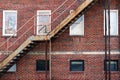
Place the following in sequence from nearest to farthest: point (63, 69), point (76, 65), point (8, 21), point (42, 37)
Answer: point (42, 37), point (63, 69), point (76, 65), point (8, 21)

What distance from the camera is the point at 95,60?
87.1ft

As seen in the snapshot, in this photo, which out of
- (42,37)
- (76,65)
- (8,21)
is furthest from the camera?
(8,21)

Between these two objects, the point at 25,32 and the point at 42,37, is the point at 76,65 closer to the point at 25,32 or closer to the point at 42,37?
the point at 42,37

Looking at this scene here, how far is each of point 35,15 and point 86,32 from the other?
11.5 feet

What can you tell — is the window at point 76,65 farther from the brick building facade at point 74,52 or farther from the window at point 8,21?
the window at point 8,21

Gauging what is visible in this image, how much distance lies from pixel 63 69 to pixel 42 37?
292cm

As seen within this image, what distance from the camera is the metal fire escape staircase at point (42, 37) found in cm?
2484

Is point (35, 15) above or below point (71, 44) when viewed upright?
above

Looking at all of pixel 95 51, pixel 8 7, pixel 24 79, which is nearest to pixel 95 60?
pixel 95 51

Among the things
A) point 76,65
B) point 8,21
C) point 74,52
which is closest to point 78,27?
point 74,52

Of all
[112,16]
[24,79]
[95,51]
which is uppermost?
[112,16]

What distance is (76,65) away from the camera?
2669cm

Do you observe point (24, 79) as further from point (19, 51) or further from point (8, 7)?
point (8, 7)

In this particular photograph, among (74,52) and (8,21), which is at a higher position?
(8,21)
